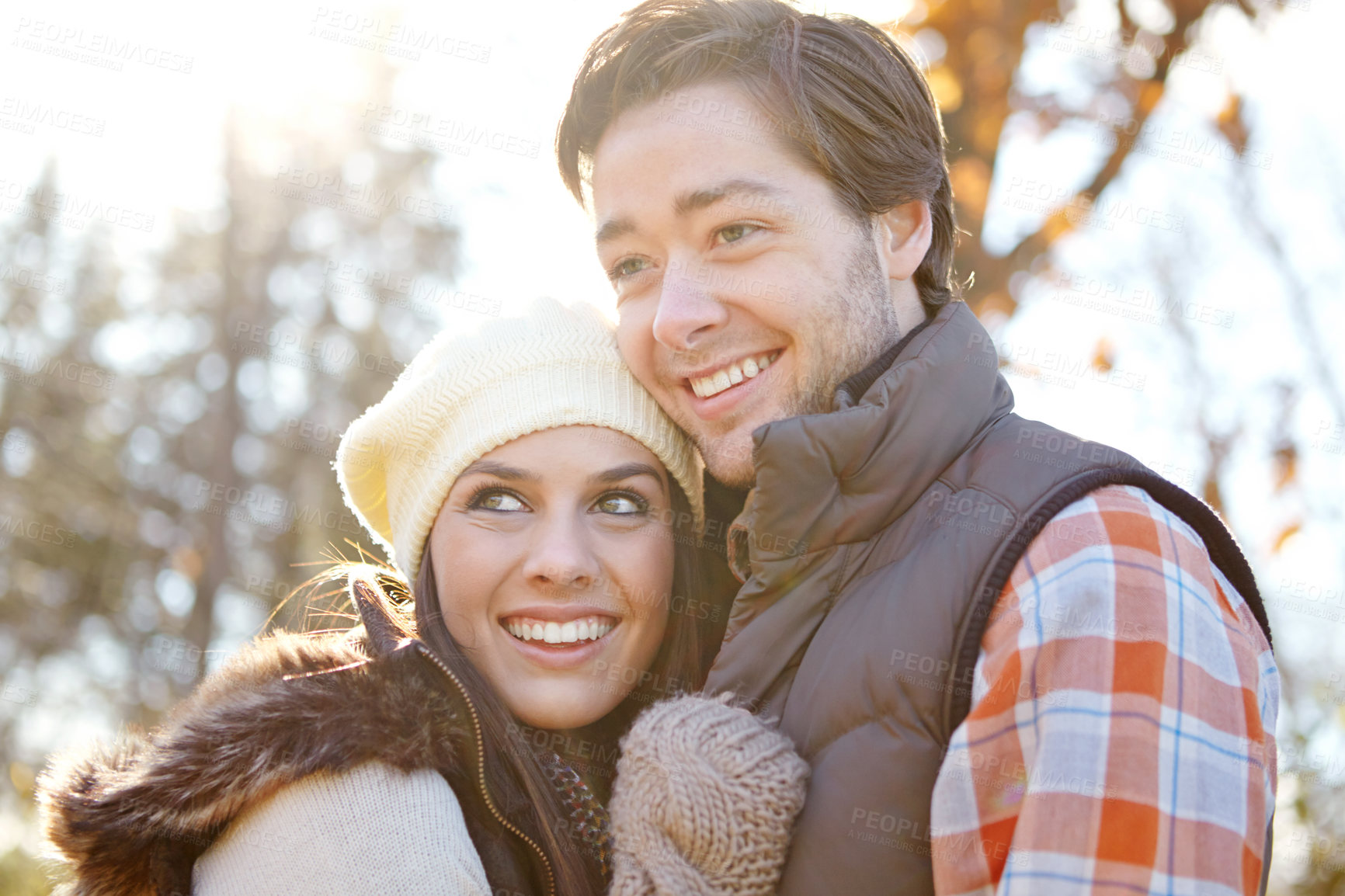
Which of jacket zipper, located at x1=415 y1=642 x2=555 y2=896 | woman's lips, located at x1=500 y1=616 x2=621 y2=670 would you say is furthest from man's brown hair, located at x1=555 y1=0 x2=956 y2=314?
jacket zipper, located at x1=415 y1=642 x2=555 y2=896

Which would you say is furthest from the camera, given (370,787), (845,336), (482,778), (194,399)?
(194,399)

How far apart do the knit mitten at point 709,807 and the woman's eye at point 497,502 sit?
0.91m

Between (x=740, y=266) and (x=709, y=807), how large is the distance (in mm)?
1258

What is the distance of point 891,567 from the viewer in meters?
1.90

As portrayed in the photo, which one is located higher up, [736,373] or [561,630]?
[736,373]

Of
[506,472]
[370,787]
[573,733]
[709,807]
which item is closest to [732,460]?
[506,472]

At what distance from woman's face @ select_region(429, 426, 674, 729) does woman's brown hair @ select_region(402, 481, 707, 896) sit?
63mm

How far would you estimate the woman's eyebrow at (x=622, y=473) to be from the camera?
2590 mm

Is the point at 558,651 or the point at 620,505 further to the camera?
the point at 620,505

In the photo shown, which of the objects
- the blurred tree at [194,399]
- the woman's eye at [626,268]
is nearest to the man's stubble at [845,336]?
the woman's eye at [626,268]

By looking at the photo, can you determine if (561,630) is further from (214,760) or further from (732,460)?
(214,760)

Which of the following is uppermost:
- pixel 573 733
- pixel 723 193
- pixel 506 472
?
pixel 723 193

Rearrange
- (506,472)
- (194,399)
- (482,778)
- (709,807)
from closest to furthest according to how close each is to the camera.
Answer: (709,807) < (482,778) < (506,472) < (194,399)

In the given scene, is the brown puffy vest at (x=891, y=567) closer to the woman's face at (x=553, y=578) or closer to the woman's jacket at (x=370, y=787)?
the woman's jacket at (x=370, y=787)
